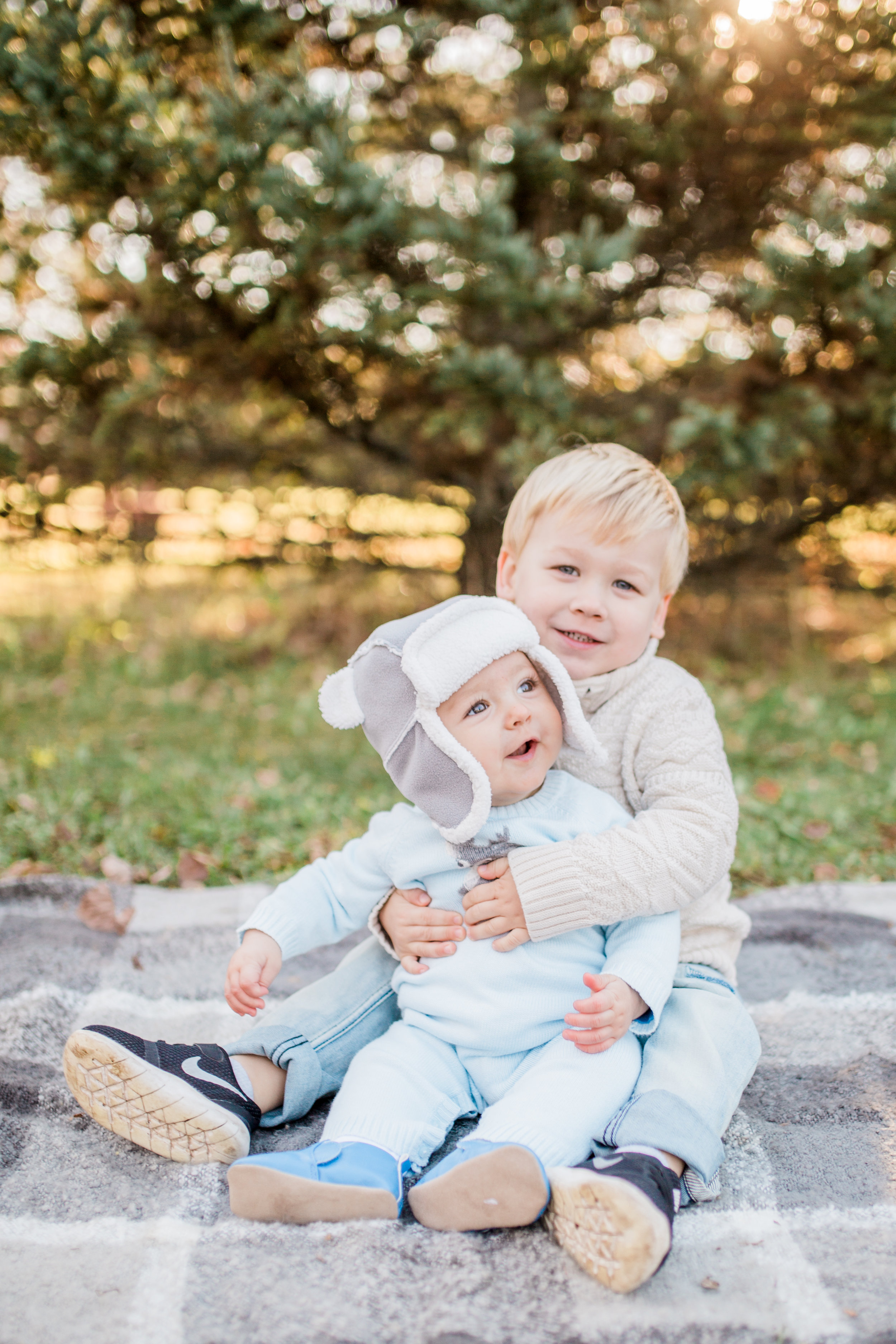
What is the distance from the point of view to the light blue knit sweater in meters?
1.68

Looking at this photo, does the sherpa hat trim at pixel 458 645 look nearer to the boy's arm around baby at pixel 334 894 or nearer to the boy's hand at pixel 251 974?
the boy's arm around baby at pixel 334 894

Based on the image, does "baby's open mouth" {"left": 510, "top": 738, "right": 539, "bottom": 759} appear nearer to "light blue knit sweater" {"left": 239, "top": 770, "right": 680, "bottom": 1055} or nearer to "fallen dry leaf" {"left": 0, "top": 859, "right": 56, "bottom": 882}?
"light blue knit sweater" {"left": 239, "top": 770, "right": 680, "bottom": 1055}

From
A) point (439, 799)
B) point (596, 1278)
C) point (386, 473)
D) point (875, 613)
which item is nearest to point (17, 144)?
point (386, 473)

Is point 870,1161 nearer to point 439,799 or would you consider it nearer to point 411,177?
point 439,799

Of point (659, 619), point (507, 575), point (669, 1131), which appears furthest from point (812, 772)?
point (669, 1131)

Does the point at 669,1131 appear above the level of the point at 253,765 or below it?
above

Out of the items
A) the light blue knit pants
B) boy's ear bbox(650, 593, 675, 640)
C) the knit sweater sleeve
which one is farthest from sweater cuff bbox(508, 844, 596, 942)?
boy's ear bbox(650, 593, 675, 640)

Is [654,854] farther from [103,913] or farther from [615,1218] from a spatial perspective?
[103,913]

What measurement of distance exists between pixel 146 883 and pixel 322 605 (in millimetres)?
3476

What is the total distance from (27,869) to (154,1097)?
1592mm

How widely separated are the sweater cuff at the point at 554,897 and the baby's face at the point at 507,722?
16 centimetres

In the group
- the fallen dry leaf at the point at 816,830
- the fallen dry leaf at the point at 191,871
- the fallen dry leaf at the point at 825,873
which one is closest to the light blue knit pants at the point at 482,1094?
the fallen dry leaf at the point at 191,871

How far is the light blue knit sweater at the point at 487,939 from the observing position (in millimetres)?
1682

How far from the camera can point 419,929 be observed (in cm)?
177
